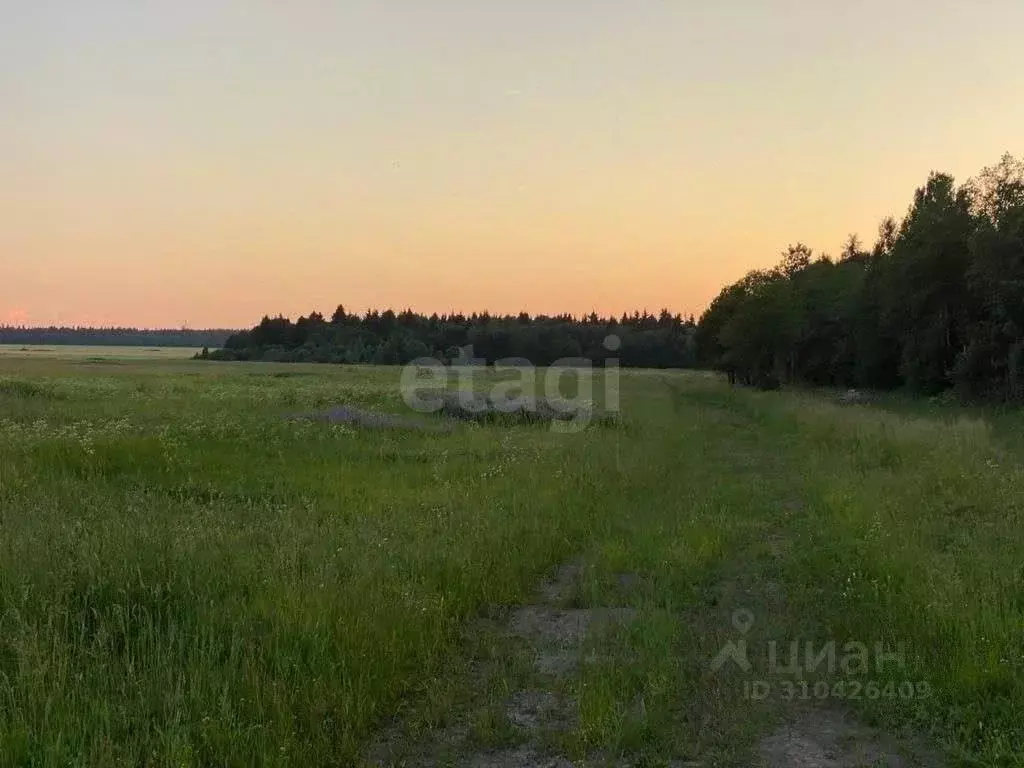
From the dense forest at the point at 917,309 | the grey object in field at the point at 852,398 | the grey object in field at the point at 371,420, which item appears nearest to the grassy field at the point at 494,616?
the grey object in field at the point at 371,420

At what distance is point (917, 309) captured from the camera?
4269 centimetres

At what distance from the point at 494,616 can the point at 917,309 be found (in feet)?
147

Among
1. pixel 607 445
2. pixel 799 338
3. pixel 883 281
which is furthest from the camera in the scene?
pixel 799 338

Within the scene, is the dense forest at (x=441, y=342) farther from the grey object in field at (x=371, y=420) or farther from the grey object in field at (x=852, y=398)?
the grey object in field at (x=371, y=420)

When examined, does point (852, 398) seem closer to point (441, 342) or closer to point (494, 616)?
point (494, 616)

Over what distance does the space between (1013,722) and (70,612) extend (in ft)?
24.9

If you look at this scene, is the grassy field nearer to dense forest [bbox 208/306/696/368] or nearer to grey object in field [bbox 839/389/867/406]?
grey object in field [bbox 839/389/867/406]

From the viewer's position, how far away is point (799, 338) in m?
62.1

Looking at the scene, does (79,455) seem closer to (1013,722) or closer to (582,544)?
(582,544)

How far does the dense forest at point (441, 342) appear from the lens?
13188 cm

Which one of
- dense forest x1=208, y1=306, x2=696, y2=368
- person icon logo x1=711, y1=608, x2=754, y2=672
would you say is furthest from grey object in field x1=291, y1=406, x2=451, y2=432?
dense forest x1=208, y1=306, x2=696, y2=368

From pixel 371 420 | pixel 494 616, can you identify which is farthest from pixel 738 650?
pixel 371 420

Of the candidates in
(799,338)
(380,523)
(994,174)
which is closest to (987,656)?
(380,523)

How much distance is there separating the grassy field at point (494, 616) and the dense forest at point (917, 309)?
2677cm
